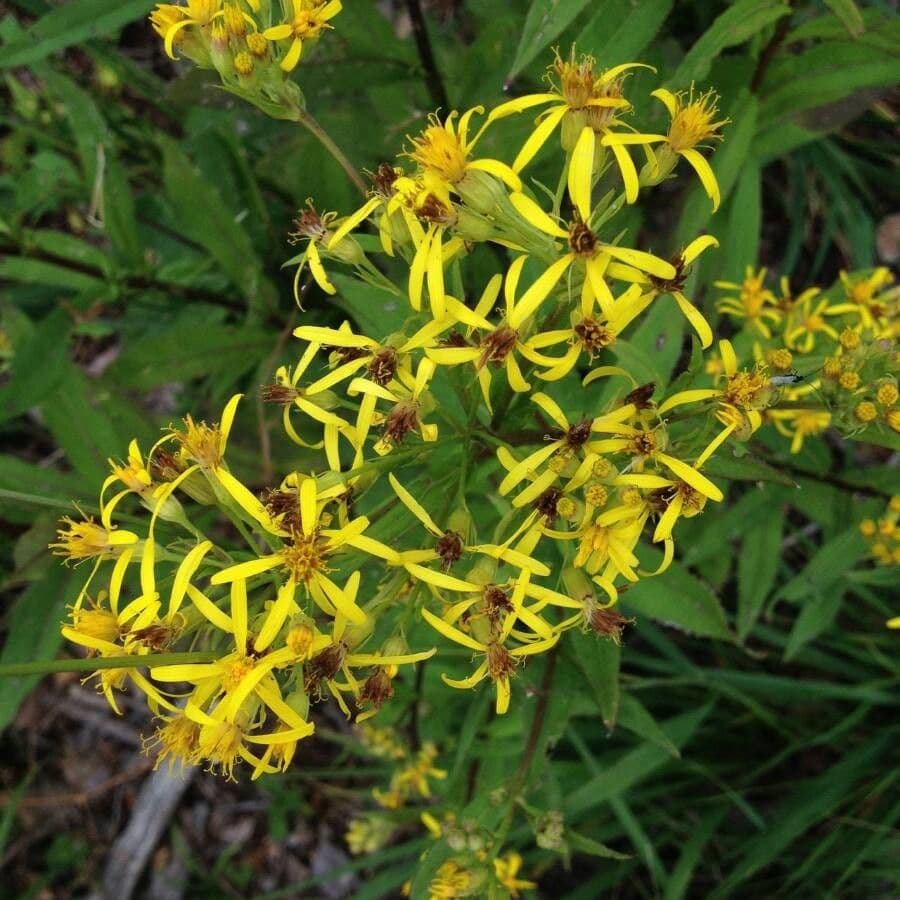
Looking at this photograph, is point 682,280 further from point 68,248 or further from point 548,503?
point 68,248

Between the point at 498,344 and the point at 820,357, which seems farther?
the point at 820,357

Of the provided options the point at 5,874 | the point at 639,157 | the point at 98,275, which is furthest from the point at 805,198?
the point at 5,874

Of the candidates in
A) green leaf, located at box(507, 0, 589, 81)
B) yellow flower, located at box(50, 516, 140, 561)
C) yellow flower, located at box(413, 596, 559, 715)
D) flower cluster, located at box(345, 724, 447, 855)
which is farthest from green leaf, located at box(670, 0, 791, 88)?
flower cluster, located at box(345, 724, 447, 855)

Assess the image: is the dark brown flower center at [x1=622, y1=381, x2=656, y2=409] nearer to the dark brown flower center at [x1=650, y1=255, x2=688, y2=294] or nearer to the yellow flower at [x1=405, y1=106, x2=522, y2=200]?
the dark brown flower center at [x1=650, y1=255, x2=688, y2=294]

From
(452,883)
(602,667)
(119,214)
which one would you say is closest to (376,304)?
(602,667)

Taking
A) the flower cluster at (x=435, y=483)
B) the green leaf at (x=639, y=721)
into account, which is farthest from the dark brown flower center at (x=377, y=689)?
the green leaf at (x=639, y=721)

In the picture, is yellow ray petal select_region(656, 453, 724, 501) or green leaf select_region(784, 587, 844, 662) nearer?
yellow ray petal select_region(656, 453, 724, 501)

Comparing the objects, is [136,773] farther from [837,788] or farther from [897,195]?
[897,195]
